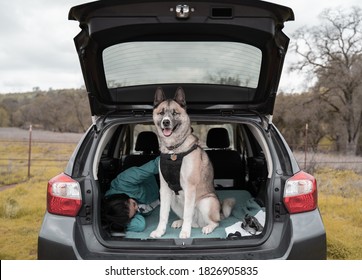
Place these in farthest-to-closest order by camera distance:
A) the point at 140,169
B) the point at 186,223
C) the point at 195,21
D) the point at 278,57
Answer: the point at 140,169
the point at 186,223
the point at 278,57
the point at 195,21

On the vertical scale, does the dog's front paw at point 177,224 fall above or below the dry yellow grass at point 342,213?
above

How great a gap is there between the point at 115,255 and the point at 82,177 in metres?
0.64

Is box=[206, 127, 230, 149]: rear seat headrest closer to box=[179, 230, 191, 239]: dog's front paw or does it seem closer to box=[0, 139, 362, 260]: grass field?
box=[0, 139, 362, 260]: grass field

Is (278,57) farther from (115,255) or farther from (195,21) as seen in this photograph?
(115,255)

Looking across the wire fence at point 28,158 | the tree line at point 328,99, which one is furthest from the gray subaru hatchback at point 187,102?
the tree line at point 328,99

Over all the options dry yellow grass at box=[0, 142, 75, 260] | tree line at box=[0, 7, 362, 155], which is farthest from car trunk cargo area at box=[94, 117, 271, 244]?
tree line at box=[0, 7, 362, 155]

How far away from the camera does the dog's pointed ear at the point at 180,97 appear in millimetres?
3295

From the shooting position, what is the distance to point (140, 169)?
13.0 feet

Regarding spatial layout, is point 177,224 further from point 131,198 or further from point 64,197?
point 64,197

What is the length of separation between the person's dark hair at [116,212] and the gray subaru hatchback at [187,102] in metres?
0.06

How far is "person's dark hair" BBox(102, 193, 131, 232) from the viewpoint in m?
3.20

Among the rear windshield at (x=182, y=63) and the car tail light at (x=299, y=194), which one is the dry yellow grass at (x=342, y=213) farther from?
the rear windshield at (x=182, y=63)

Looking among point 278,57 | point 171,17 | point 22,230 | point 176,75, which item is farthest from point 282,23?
point 22,230

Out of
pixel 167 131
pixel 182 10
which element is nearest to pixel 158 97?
pixel 167 131
